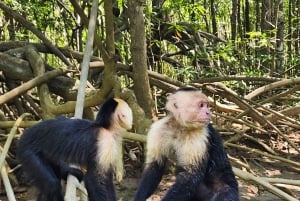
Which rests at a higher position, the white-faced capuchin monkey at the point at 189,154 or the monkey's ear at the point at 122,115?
the monkey's ear at the point at 122,115

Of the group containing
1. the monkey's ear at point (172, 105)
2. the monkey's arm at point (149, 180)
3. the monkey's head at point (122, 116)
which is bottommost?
the monkey's arm at point (149, 180)

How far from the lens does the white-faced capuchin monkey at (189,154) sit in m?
3.01

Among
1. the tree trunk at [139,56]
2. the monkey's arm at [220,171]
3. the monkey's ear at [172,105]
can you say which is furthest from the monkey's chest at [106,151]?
the tree trunk at [139,56]

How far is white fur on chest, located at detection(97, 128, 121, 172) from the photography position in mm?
3094

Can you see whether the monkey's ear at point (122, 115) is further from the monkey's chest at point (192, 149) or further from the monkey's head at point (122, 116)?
the monkey's chest at point (192, 149)

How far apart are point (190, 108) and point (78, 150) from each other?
76 centimetres

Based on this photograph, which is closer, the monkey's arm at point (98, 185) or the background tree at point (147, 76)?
the monkey's arm at point (98, 185)

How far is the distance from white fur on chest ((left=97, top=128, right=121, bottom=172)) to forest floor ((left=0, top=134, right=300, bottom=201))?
1752 mm

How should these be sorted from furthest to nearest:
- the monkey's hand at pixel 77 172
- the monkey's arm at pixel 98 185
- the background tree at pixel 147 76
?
the background tree at pixel 147 76 → the monkey's hand at pixel 77 172 → the monkey's arm at pixel 98 185

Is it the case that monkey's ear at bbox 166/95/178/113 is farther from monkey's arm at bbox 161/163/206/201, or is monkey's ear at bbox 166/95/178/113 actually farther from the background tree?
the background tree

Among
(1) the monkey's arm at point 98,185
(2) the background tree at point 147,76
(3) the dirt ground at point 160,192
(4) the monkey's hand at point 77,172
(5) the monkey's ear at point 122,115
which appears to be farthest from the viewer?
(3) the dirt ground at point 160,192

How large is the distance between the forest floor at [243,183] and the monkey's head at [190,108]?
1.86 m

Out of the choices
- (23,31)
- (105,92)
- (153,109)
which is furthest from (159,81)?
(23,31)

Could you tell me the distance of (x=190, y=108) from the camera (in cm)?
297
